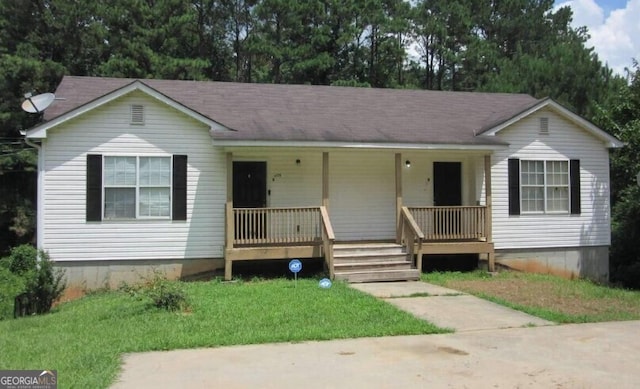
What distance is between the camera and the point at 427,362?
598 centimetres

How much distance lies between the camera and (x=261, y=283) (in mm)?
11953

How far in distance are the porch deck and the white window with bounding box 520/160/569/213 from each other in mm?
1648

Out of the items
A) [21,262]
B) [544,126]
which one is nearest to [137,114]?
[21,262]

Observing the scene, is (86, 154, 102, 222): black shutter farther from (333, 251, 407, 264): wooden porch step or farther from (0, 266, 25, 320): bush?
(333, 251, 407, 264): wooden porch step

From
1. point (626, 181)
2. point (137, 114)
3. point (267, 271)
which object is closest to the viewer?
point (137, 114)

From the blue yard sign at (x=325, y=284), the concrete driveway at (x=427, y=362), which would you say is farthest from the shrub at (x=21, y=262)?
the concrete driveway at (x=427, y=362)

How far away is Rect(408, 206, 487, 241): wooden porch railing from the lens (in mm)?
13531

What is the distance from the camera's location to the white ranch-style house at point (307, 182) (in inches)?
479

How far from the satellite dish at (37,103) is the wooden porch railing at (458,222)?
8468 mm

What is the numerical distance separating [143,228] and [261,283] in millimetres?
2914

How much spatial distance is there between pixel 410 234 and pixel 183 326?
670 cm

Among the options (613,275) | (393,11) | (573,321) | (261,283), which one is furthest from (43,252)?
(393,11)

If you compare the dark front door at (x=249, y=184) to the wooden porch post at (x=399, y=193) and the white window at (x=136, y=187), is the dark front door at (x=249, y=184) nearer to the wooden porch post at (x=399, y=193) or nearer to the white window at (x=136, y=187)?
the white window at (x=136, y=187)

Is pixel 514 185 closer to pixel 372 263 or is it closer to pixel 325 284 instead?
pixel 372 263
